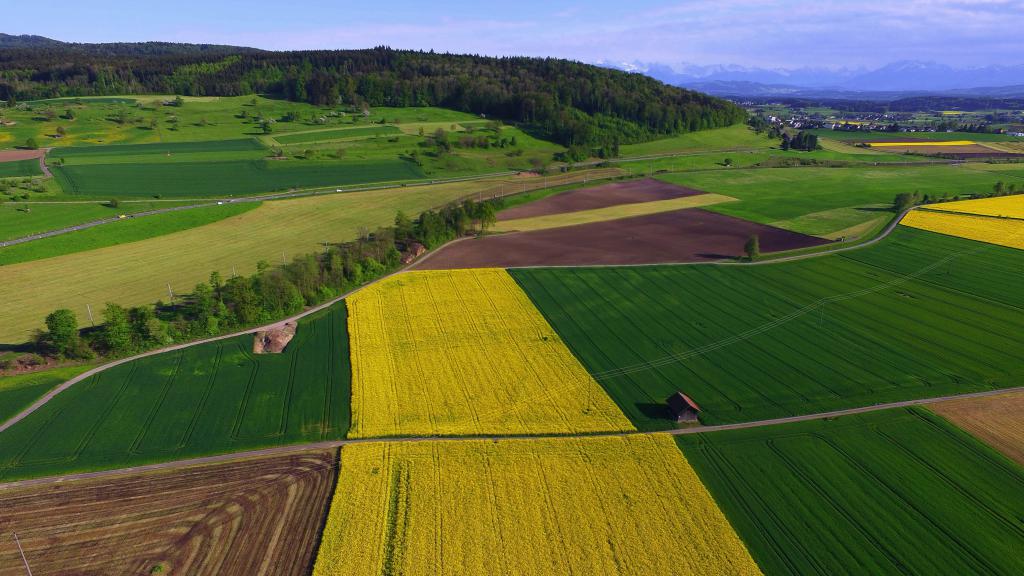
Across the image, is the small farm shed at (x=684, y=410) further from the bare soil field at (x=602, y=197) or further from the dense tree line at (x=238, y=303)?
the bare soil field at (x=602, y=197)

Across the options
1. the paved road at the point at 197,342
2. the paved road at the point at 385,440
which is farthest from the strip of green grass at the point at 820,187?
the paved road at the point at 385,440

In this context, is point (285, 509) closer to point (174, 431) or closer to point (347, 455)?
point (347, 455)

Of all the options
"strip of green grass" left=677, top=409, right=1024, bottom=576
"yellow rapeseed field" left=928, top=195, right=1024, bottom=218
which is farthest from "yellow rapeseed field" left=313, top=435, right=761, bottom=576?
"yellow rapeseed field" left=928, top=195, right=1024, bottom=218

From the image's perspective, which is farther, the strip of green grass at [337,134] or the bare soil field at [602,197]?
the strip of green grass at [337,134]

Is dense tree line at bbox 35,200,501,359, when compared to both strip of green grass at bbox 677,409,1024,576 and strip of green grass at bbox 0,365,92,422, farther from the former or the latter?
strip of green grass at bbox 677,409,1024,576

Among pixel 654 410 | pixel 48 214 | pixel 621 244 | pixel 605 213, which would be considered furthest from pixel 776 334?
pixel 48 214
